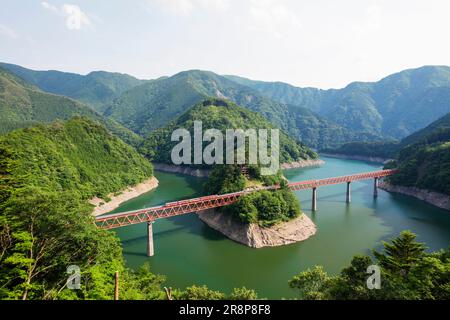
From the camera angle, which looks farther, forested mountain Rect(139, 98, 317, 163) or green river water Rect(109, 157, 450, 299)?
forested mountain Rect(139, 98, 317, 163)

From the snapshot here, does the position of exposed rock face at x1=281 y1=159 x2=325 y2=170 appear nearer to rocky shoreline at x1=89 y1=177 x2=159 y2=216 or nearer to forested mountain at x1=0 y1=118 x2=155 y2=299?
rocky shoreline at x1=89 y1=177 x2=159 y2=216

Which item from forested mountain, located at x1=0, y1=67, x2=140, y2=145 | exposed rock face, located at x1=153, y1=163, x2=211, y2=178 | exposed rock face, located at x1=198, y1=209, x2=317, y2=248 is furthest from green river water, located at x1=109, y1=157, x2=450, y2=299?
forested mountain, located at x1=0, y1=67, x2=140, y2=145

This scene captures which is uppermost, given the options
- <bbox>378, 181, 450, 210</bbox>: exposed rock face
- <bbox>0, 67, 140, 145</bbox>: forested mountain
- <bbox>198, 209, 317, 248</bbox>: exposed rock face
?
<bbox>0, 67, 140, 145</bbox>: forested mountain

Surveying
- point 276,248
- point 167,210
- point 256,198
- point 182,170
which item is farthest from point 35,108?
point 276,248

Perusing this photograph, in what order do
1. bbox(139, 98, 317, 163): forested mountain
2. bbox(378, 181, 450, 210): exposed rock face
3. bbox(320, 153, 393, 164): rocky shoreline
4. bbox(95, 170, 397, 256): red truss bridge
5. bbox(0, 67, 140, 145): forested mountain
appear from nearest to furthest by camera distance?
bbox(95, 170, 397, 256): red truss bridge < bbox(378, 181, 450, 210): exposed rock face < bbox(139, 98, 317, 163): forested mountain < bbox(320, 153, 393, 164): rocky shoreline < bbox(0, 67, 140, 145): forested mountain

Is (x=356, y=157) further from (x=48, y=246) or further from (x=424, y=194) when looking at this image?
(x=48, y=246)

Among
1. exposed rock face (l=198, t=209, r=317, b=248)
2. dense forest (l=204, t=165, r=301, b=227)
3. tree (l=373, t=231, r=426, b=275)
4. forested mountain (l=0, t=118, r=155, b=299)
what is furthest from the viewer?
dense forest (l=204, t=165, r=301, b=227)

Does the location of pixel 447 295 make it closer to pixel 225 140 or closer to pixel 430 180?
pixel 430 180
